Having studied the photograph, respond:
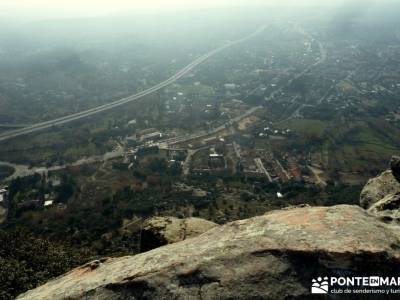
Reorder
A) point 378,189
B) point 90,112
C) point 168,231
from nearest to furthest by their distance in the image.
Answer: point 168,231 → point 378,189 → point 90,112

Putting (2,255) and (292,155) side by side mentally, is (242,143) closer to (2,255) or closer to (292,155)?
(292,155)

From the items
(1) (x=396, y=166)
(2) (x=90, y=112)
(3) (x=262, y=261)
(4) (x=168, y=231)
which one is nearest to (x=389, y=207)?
(1) (x=396, y=166)

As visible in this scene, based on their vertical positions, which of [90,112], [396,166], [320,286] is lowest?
[90,112]

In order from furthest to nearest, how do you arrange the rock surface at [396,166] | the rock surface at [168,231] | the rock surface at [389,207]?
the rock surface at [396,166], the rock surface at [168,231], the rock surface at [389,207]

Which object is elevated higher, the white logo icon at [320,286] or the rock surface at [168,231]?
the white logo icon at [320,286]

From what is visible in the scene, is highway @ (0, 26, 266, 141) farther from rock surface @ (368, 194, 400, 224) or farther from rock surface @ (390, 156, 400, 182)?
rock surface @ (368, 194, 400, 224)

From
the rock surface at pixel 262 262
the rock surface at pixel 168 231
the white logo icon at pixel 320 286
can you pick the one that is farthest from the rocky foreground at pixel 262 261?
the rock surface at pixel 168 231

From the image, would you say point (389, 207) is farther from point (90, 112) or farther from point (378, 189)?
point (90, 112)

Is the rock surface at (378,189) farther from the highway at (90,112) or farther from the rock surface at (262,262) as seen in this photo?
the highway at (90,112)
